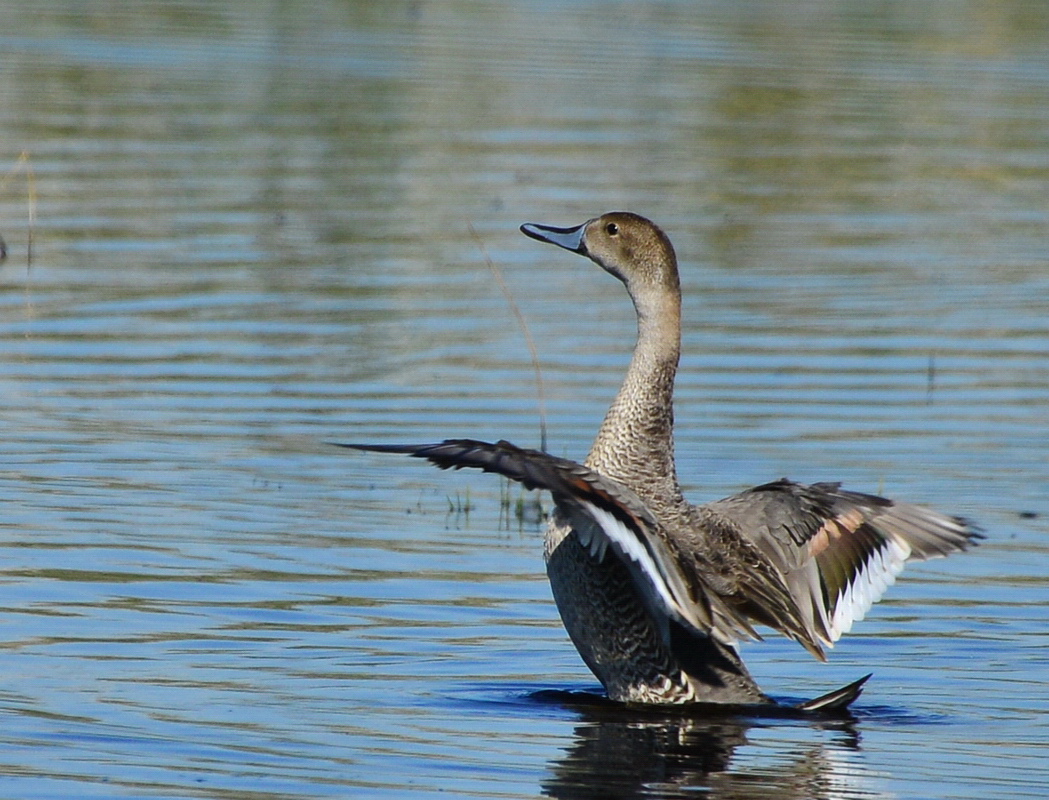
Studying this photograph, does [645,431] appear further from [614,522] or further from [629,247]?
[614,522]

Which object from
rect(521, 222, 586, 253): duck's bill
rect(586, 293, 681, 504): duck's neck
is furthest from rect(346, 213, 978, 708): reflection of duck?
rect(521, 222, 586, 253): duck's bill

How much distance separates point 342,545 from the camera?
8375mm

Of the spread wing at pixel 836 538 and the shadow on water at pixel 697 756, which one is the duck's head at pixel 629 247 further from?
the shadow on water at pixel 697 756

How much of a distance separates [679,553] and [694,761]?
0.68m

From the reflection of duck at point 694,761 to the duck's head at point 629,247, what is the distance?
1.55 meters

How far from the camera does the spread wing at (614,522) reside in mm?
5621

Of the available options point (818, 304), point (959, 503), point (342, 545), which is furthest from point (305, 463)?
point (818, 304)

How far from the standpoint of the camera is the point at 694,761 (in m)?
6.13

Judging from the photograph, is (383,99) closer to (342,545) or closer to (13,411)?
(13,411)

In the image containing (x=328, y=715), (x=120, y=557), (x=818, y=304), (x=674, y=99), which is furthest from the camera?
(x=674, y=99)

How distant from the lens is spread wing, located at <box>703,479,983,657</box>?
703cm

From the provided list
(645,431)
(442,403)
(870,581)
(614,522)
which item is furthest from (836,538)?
(442,403)

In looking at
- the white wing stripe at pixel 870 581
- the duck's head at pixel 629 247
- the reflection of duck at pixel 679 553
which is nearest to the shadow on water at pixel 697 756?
the reflection of duck at pixel 679 553

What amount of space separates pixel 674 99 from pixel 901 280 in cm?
1091
